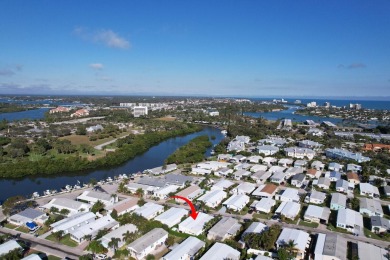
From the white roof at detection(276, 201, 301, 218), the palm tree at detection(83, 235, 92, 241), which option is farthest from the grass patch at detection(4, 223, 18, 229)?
the white roof at detection(276, 201, 301, 218)

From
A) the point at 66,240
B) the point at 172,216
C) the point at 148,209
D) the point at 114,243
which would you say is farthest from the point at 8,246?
the point at 172,216

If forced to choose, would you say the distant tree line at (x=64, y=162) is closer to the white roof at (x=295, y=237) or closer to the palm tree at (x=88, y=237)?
the palm tree at (x=88, y=237)

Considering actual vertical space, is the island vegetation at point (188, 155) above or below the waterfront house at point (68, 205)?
above

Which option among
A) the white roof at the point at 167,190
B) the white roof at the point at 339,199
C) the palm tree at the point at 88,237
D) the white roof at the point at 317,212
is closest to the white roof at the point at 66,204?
the palm tree at the point at 88,237

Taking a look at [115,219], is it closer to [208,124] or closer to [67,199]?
[67,199]

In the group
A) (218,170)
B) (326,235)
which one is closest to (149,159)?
(218,170)
